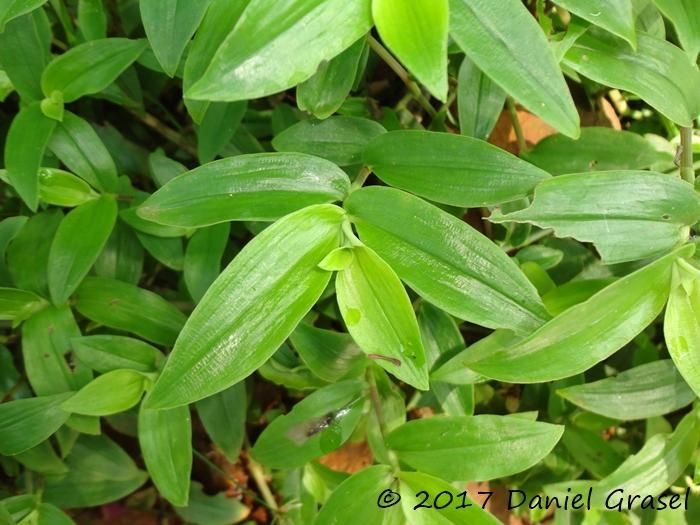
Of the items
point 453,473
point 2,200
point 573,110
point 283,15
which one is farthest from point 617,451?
point 2,200

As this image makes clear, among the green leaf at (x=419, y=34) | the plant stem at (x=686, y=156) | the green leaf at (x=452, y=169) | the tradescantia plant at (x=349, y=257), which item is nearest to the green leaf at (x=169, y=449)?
the tradescantia plant at (x=349, y=257)

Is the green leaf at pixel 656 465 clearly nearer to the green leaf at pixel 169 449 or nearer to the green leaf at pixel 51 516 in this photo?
the green leaf at pixel 169 449

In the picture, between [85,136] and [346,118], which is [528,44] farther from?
[85,136]

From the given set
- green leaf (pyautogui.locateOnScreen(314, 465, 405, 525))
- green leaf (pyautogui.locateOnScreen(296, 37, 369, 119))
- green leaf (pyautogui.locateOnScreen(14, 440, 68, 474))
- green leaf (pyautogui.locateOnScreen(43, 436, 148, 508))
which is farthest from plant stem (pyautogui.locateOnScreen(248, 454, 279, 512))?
green leaf (pyautogui.locateOnScreen(296, 37, 369, 119))

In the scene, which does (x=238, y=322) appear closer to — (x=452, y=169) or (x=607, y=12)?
(x=452, y=169)

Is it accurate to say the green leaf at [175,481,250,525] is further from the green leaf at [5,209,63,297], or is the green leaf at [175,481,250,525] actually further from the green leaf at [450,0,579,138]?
the green leaf at [450,0,579,138]

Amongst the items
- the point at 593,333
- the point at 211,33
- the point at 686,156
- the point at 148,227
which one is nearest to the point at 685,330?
the point at 593,333
